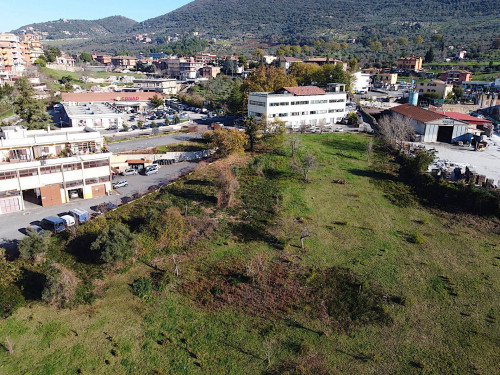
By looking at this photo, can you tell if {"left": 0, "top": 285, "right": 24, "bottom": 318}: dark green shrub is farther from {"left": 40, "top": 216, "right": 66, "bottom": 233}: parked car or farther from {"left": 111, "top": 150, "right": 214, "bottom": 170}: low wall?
{"left": 111, "top": 150, "right": 214, "bottom": 170}: low wall

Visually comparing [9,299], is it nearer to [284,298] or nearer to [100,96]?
[284,298]

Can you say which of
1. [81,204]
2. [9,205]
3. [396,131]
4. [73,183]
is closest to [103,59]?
[396,131]

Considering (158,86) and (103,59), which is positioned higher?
(103,59)

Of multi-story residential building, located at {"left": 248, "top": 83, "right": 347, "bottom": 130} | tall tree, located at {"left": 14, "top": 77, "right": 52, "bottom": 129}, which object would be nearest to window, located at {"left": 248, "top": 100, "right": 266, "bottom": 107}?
multi-story residential building, located at {"left": 248, "top": 83, "right": 347, "bottom": 130}

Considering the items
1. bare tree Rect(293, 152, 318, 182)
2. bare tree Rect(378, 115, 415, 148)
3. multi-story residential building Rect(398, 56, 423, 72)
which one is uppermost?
multi-story residential building Rect(398, 56, 423, 72)

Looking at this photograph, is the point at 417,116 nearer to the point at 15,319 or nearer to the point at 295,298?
the point at 295,298

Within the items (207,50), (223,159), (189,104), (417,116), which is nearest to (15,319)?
(223,159)
